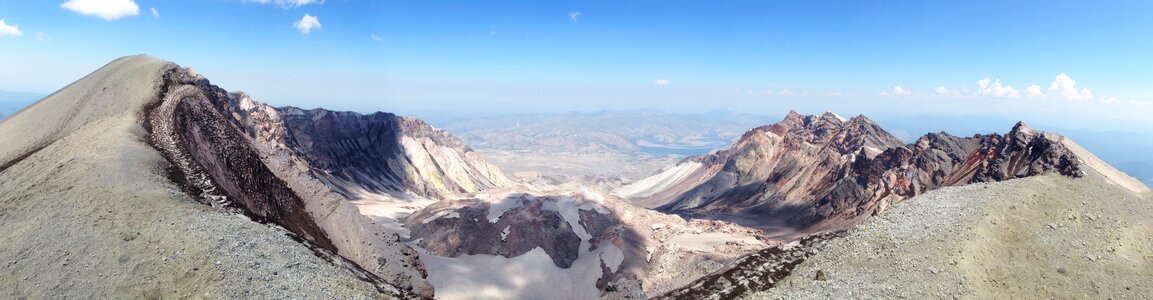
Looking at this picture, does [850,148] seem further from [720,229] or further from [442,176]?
[442,176]

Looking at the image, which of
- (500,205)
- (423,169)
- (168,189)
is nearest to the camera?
(168,189)

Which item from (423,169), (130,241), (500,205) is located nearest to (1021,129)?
(500,205)

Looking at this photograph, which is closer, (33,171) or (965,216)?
(965,216)

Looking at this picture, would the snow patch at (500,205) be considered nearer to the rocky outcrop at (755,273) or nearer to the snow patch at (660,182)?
the rocky outcrop at (755,273)

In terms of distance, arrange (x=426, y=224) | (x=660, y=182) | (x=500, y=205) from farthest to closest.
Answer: (x=660, y=182), (x=500, y=205), (x=426, y=224)

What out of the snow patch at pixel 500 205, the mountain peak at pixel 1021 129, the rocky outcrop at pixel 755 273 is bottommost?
the snow patch at pixel 500 205

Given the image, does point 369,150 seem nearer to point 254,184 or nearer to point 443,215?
point 443,215

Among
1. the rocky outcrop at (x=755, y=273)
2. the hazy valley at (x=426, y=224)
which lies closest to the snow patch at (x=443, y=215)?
the hazy valley at (x=426, y=224)

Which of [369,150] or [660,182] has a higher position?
[369,150]

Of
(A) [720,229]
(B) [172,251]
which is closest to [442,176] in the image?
(A) [720,229]
